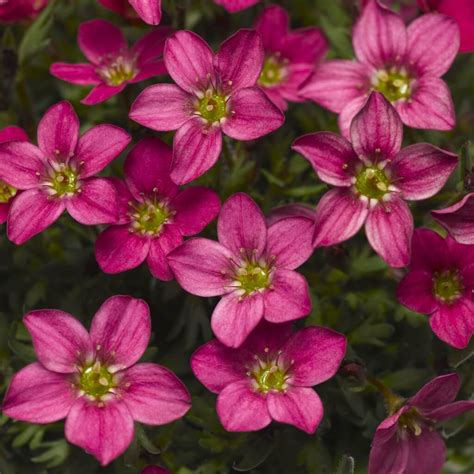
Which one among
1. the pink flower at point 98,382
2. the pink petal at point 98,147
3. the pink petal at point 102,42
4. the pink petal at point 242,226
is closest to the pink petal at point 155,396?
the pink flower at point 98,382

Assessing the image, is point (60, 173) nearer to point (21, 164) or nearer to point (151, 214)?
point (21, 164)

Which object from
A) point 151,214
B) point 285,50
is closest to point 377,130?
point 151,214

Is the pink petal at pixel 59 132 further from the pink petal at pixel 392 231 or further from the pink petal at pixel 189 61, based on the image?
the pink petal at pixel 392 231

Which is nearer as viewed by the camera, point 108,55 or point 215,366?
point 215,366

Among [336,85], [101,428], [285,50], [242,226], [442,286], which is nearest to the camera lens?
[101,428]

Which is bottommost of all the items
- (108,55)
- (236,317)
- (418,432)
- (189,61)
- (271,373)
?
(418,432)

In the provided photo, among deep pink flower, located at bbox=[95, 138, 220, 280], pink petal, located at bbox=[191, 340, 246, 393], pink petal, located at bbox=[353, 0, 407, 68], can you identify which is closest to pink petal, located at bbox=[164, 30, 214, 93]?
deep pink flower, located at bbox=[95, 138, 220, 280]

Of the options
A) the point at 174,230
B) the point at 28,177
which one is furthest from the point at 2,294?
the point at 174,230
